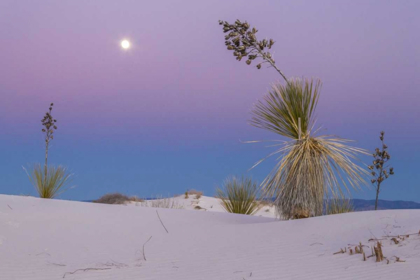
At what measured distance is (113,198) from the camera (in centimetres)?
1488

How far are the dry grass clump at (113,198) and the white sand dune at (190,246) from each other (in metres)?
7.50

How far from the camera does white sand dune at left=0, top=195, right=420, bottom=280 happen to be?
3.75m

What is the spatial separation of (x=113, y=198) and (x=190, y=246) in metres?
10.4

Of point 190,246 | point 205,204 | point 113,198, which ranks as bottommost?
point 190,246

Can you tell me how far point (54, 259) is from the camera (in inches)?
184

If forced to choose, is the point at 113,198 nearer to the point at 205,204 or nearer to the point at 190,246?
the point at 205,204

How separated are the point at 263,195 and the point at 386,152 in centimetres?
336

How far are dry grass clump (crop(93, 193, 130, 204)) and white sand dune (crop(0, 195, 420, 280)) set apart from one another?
750 centimetres

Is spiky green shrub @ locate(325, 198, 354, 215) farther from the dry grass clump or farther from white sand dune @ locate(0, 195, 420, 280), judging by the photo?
the dry grass clump

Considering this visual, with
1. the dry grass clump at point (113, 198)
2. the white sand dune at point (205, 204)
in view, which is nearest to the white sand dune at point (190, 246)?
the dry grass clump at point (113, 198)

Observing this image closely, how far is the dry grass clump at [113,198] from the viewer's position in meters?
14.5

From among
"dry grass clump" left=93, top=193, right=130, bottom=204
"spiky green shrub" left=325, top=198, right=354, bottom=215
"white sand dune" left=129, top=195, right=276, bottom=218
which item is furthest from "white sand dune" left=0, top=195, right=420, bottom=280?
"white sand dune" left=129, top=195, right=276, bottom=218

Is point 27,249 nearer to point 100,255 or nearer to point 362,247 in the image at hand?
point 100,255

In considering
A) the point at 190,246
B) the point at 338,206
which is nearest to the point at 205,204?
the point at 338,206
